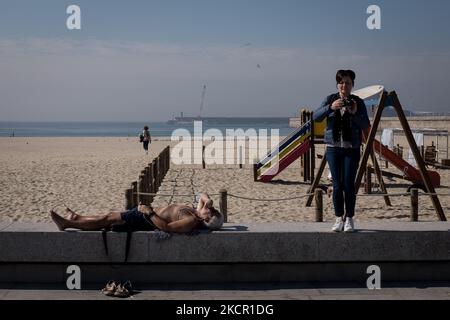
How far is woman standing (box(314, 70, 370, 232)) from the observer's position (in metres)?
5.87

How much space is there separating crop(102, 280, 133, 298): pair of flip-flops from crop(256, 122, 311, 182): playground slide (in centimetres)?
1210

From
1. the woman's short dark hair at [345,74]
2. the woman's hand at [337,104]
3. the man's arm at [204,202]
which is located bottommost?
the man's arm at [204,202]

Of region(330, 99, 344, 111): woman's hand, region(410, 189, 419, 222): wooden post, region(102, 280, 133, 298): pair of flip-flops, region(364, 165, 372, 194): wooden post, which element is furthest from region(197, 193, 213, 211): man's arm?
region(364, 165, 372, 194): wooden post

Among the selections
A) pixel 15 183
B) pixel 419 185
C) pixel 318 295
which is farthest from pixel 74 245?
pixel 15 183

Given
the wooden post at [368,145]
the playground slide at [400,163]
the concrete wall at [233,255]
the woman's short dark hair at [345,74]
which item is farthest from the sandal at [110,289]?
the playground slide at [400,163]

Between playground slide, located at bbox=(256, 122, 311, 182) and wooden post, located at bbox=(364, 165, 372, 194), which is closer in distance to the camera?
wooden post, located at bbox=(364, 165, 372, 194)

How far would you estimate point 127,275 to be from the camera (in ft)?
18.5

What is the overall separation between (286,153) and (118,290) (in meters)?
12.8

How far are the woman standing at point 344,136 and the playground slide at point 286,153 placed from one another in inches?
427

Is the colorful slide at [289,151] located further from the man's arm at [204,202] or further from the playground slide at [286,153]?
the man's arm at [204,202]

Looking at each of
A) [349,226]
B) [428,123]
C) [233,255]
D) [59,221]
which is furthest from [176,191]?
[428,123]

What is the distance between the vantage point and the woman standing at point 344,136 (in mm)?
5871

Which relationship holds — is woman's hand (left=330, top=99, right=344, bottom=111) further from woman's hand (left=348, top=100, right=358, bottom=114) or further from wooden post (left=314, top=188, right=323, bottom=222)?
wooden post (left=314, top=188, right=323, bottom=222)

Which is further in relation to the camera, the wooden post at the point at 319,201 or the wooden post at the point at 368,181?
the wooden post at the point at 368,181
